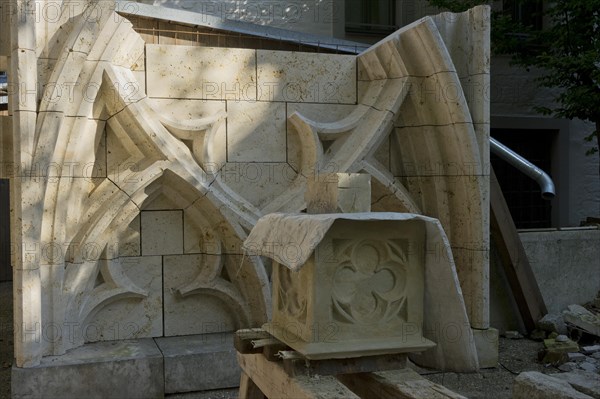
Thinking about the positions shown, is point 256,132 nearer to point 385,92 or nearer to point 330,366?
point 385,92

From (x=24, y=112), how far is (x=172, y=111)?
1031 millimetres

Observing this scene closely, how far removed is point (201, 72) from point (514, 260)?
3337mm

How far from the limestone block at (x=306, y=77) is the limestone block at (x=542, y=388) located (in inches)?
100

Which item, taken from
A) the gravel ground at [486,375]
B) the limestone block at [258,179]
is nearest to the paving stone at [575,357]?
the gravel ground at [486,375]

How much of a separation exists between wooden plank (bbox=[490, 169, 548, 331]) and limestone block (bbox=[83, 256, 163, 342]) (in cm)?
309

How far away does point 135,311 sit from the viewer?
4.66 m

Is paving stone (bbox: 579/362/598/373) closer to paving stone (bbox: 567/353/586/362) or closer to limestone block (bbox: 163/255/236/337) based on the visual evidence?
paving stone (bbox: 567/353/586/362)

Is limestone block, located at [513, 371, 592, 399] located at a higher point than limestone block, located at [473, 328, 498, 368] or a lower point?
higher

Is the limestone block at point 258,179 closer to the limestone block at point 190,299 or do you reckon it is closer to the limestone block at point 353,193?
the limestone block at point 190,299

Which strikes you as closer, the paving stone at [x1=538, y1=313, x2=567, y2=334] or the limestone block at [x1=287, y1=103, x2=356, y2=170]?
the limestone block at [x1=287, y1=103, x2=356, y2=170]

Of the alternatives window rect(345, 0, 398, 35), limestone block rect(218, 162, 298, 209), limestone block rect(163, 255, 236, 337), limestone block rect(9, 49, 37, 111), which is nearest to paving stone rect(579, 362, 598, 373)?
limestone block rect(218, 162, 298, 209)

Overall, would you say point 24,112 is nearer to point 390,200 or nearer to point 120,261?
point 120,261

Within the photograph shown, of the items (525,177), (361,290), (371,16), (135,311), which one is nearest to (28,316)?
(135,311)

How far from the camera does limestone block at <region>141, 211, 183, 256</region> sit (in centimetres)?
468
